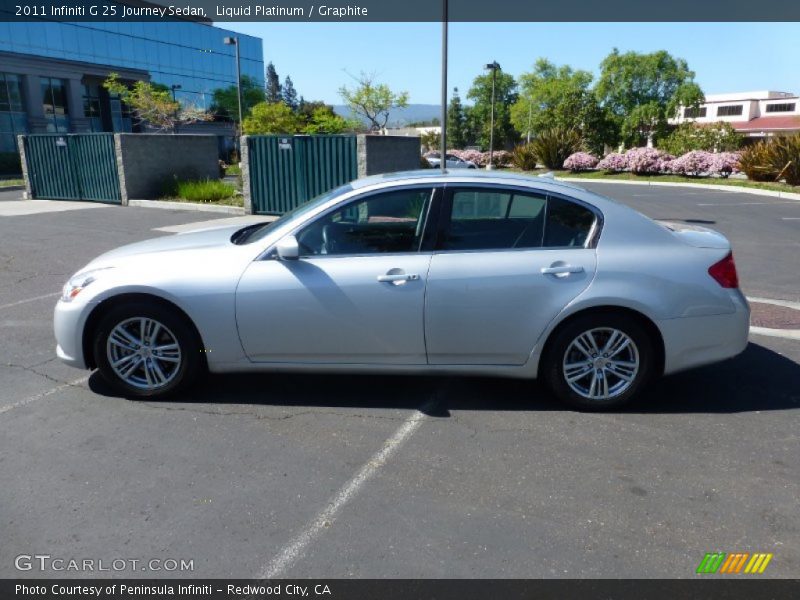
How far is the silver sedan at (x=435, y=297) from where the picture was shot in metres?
4.11

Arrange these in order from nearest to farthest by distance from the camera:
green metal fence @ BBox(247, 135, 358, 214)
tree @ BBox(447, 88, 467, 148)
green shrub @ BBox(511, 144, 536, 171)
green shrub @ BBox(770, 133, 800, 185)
Result: green metal fence @ BBox(247, 135, 358, 214)
green shrub @ BBox(770, 133, 800, 185)
green shrub @ BBox(511, 144, 536, 171)
tree @ BBox(447, 88, 467, 148)

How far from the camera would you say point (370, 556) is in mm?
2799

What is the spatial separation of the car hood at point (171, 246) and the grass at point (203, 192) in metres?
12.6

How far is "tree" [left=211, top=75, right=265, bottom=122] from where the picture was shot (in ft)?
213

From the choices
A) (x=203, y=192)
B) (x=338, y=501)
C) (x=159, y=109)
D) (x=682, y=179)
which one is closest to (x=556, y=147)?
(x=682, y=179)

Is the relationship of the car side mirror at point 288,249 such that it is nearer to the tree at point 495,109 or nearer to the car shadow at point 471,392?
the car shadow at point 471,392

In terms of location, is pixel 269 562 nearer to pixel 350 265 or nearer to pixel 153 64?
pixel 350 265

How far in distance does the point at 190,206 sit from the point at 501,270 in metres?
14.4

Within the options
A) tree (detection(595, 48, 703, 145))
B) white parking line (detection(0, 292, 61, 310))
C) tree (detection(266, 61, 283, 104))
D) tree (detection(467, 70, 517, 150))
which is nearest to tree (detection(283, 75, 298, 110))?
tree (detection(266, 61, 283, 104))

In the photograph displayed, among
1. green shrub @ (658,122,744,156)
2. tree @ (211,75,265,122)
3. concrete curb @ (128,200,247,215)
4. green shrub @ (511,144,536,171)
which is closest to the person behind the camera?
concrete curb @ (128,200,247,215)

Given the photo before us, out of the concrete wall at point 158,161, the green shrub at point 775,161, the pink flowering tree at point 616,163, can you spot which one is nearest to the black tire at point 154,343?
the concrete wall at point 158,161

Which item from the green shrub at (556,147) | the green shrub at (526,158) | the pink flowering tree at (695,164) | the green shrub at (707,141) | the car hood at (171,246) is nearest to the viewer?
the car hood at (171,246)

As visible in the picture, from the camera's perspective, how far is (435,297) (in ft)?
13.4

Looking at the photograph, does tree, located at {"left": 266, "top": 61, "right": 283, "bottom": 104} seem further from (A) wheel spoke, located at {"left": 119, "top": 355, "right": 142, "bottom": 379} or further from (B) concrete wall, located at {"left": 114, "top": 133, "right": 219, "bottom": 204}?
(A) wheel spoke, located at {"left": 119, "top": 355, "right": 142, "bottom": 379}
